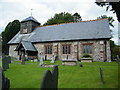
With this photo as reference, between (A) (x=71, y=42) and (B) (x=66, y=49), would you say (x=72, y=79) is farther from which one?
(B) (x=66, y=49)

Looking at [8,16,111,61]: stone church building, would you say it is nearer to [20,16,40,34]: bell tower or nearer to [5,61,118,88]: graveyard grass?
[20,16,40,34]: bell tower

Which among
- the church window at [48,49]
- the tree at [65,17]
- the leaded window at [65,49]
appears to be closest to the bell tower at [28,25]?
the church window at [48,49]

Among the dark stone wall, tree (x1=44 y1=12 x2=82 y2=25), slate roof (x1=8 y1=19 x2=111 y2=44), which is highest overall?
tree (x1=44 y1=12 x2=82 y2=25)

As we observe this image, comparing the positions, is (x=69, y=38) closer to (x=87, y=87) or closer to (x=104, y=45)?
(x=104, y=45)

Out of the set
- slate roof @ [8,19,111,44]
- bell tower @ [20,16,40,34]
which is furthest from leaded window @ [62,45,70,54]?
bell tower @ [20,16,40,34]

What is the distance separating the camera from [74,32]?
2181 cm

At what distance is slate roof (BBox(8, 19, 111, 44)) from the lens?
63.7 feet

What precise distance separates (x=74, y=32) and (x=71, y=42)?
2.49 m

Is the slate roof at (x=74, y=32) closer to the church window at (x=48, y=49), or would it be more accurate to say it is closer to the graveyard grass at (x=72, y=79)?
the church window at (x=48, y=49)

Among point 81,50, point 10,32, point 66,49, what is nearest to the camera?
point 81,50

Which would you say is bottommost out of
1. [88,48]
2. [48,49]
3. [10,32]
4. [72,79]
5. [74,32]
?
[72,79]

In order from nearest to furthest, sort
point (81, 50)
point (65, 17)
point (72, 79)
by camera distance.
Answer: point (72, 79)
point (81, 50)
point (65, 17)

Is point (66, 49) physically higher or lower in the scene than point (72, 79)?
higher

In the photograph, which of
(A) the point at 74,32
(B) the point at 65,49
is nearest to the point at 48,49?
(B) the point at 65,49
